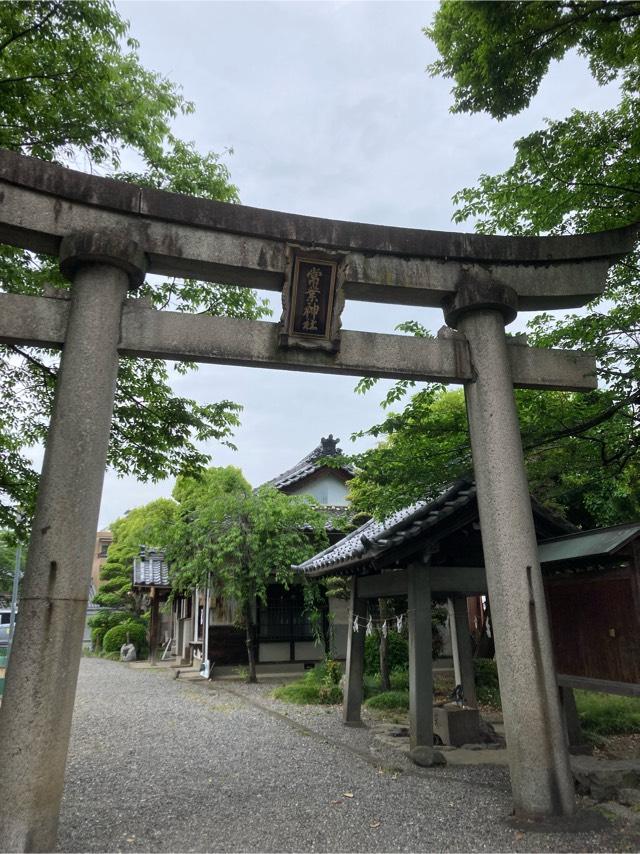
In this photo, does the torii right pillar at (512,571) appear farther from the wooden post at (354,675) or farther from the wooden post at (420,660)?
the wooden post at (354,675)

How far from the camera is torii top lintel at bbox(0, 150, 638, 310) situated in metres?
5.48

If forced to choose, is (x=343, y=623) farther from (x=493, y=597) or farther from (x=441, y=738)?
(x=493, y=597)

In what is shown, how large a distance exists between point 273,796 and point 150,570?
19.7 meters

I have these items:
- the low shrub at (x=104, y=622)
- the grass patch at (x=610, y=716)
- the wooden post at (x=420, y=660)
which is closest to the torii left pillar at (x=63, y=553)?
the wooden post at (x=420, y=660)

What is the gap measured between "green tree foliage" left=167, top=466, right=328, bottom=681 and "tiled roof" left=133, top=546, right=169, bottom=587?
5.05 metres

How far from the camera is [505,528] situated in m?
5.60

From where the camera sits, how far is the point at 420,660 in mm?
8828

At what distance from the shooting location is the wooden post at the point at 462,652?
10.5 meters

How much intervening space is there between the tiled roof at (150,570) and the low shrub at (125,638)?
462 cm

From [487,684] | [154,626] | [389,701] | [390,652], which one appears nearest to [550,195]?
[389,701]

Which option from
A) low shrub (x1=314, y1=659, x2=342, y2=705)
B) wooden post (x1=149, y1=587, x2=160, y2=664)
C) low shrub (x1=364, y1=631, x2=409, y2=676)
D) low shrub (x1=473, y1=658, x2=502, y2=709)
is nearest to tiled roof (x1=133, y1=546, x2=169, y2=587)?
wooden post (x1=149, y1=587, x2=160, y2=664)

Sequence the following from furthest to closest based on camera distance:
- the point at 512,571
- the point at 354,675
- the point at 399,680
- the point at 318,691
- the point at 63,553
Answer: the point at 399,680 → the point at 318,691 → the point at 354,675 → the point at 512,571 → the point at 63,553

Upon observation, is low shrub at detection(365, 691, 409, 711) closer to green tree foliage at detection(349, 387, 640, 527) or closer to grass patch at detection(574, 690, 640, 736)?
grass patch at detection(574, 690, 640, 736)

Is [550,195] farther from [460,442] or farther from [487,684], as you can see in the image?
[487,684]
